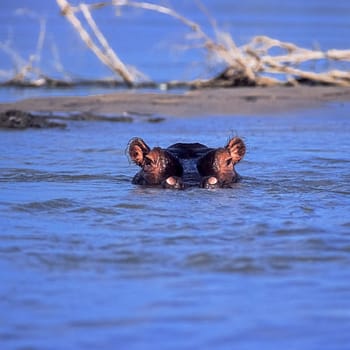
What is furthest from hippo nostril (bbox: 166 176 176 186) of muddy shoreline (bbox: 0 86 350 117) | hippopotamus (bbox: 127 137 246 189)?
muddy shoreline (bbox: 0 86 350 117)

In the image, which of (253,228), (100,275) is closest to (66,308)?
(100,275)

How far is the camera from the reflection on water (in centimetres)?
372

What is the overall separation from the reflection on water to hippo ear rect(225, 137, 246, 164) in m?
0.17

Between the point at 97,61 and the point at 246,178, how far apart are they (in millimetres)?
10865

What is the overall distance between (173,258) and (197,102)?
24.7 ft

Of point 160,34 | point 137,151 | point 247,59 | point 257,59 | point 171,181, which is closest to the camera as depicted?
point 171,181

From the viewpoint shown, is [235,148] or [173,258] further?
[235,148]

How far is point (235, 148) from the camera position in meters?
6.67

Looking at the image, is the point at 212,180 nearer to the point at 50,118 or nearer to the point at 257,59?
the point at 50,118

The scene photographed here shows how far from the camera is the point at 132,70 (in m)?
14.6

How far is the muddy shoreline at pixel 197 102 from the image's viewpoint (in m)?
11.7

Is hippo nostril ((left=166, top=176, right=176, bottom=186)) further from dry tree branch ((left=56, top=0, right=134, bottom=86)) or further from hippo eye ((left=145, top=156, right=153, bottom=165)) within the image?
dry tree branch ((left=56, top=0, right=134, bottom=86))

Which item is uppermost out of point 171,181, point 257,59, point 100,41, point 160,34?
point 160,34

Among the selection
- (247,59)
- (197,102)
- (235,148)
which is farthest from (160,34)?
(235,148)
